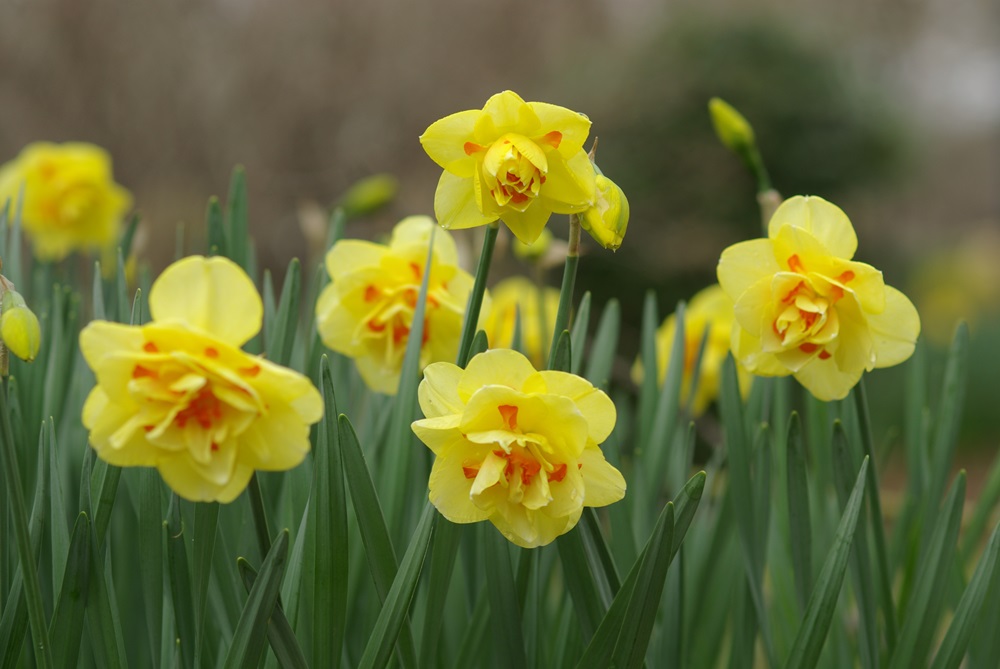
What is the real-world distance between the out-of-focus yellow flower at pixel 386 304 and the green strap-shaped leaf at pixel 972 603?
55 cm

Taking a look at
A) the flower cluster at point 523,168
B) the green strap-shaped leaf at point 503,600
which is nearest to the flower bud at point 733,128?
the flower cluster at point 523,168

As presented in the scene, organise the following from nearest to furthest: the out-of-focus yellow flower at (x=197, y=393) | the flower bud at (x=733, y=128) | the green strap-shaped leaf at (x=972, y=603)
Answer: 1. the out-of-focus yellow flower at (x=197, y=393)
2. the green strap-shaped leaf at (x=972, y=603)
3. the flower bud at (x=733, y=128)

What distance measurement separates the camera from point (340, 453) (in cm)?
76

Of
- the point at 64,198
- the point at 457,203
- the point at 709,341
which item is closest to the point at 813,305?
the point at 457,203

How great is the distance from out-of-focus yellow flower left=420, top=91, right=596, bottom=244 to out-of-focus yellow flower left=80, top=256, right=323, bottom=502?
8.3 inches

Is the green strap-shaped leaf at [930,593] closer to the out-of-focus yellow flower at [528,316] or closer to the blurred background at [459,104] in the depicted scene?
the out-of-focus yellow flower at [528,316]

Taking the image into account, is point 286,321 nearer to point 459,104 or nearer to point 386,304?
point 386,304

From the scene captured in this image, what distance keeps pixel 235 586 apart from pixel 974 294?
10475 mm

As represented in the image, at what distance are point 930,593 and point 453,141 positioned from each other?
0.69 meters

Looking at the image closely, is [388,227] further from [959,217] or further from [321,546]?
[959,217]

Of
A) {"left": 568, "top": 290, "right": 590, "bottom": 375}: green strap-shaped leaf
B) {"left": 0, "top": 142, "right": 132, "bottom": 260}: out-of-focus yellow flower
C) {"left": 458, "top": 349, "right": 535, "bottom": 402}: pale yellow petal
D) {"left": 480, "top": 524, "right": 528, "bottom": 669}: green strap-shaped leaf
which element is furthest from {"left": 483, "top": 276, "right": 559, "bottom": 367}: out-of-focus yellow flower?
{"left": 0, "top": 142, "right": 132, "bottom": 260}: out-of-focus yellow flower

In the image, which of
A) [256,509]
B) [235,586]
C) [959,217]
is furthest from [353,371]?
[959,217]

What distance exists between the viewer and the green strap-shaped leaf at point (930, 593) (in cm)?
97

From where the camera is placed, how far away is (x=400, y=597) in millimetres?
740
